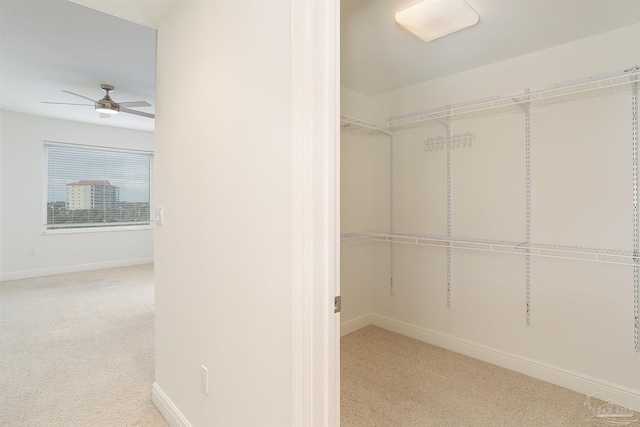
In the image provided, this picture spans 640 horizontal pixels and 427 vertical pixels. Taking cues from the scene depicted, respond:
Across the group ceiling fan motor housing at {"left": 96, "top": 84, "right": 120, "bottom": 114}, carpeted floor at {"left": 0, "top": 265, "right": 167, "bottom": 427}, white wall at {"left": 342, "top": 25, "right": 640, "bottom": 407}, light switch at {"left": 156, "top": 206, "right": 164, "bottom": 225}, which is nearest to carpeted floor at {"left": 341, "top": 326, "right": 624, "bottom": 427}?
white wall at {"left": 342, "top": 25, "right": 640, "bottom": 407}

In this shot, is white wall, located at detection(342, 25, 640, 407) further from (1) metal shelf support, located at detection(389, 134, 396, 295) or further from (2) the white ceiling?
(2) the white ceiling

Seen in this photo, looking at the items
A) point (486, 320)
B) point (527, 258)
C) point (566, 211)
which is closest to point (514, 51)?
point (566, 211)

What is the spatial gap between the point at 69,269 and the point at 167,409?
5.05 metres

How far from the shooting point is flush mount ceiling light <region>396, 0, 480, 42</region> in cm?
183

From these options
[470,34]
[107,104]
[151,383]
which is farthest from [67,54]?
[470,34]

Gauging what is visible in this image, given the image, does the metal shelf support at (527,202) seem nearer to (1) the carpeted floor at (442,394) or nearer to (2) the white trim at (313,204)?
(1) the carpeted floor at (442,394)

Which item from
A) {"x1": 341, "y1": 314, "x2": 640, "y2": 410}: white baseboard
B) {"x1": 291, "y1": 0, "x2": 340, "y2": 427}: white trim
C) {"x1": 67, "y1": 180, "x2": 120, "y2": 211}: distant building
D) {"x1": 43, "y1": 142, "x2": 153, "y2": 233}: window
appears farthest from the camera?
{"x1": 67, "y1": 180, "x2": 120, "y2": 211}: distant building

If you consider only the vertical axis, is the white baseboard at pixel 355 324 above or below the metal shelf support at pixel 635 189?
below

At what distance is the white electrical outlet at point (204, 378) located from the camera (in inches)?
61.9

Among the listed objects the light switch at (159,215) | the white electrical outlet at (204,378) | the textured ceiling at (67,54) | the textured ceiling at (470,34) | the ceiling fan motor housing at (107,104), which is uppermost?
the textured ceiling at (67,54)

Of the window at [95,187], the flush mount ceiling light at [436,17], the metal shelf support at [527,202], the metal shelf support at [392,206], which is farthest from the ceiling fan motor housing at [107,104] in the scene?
the metal shelf support at [527,202]

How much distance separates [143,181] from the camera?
6645 mm

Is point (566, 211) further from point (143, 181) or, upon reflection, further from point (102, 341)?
point (143, 181)

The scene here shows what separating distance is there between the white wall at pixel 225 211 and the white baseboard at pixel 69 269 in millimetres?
4818
